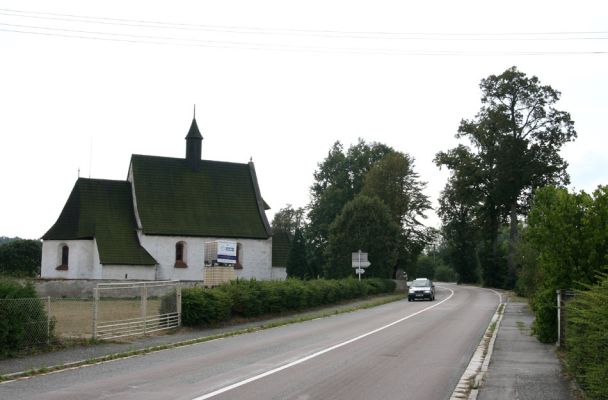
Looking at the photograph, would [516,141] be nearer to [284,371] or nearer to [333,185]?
[333,185]

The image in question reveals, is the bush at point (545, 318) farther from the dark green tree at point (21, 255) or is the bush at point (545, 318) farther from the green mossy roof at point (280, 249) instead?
the dark green tree at point (21, 255)

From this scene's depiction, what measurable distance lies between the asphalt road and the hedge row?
2.54 metres

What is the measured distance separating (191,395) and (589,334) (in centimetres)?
583

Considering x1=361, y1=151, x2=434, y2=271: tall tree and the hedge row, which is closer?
the hedge row

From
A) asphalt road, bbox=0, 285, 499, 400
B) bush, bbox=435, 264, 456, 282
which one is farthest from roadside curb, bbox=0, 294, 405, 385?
bush, bbox=435, 264, 456, 282

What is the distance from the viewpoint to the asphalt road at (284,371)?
33.8ft

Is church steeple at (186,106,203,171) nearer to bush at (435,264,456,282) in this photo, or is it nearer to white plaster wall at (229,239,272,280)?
white plaster wall at (229,239,272,280)

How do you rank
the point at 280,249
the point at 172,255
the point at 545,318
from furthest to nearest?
the point at 280,249, the point at 172,255, the point at 545,318

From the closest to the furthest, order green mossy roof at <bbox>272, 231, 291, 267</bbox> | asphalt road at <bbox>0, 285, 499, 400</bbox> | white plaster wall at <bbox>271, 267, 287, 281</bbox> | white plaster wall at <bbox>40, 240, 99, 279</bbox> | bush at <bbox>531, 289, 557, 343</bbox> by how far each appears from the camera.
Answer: asphalt road at <bbox>0, 285, 499, 400</bbox>
bush at <bbox>531, 289, 557, 343</bbox>
white plaster wall at <bbox>40, 240, 99, 279</bbox>
white plaster wall at <bbox>271, 267, 287, 281</bbox>
green mossy roof at <bbox>272, 231, 291, 267</bbox>

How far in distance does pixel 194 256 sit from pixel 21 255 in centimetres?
4467

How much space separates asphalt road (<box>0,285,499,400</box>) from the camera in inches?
406

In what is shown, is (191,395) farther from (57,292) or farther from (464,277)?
(464,277)

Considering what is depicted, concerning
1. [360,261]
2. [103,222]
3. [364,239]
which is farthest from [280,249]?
[103,222]

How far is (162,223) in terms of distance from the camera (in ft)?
166
